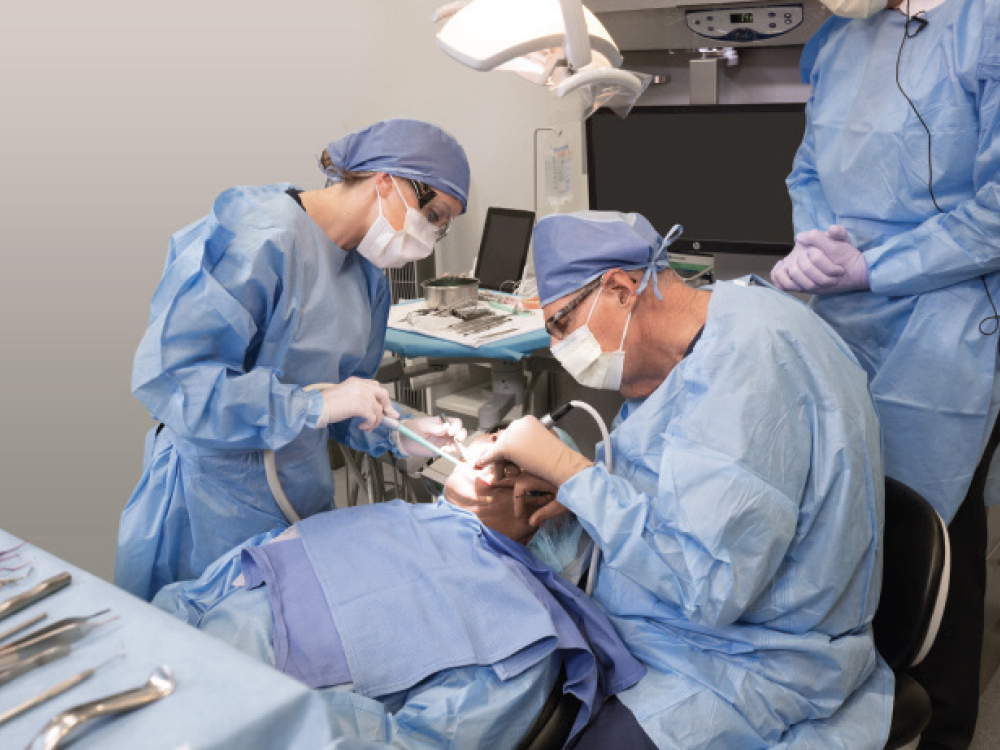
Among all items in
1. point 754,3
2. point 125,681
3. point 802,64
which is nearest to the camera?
point 125,681

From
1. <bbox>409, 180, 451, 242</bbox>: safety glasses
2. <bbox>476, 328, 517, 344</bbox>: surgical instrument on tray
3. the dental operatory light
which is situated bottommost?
<bbox>476, 328, 517, 344</bbox>: surgical instrument on tray

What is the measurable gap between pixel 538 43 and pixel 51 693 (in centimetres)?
111

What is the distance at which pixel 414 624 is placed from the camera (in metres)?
1.29

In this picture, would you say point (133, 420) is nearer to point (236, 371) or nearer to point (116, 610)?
point (236, 371)

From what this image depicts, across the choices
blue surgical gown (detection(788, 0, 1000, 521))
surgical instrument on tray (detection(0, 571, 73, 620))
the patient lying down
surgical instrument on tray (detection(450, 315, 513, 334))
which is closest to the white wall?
surgical instrument on tray (detection(450, 315, 513, 334))

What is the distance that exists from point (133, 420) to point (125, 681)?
222cm

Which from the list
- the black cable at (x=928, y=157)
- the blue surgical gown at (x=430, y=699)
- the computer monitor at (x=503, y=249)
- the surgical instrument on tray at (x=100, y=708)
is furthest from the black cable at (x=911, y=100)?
the surgical instrument on tray at (x=100, y=708)

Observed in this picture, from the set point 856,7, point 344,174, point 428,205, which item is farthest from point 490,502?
point 856,7

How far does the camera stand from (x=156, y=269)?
2924mm

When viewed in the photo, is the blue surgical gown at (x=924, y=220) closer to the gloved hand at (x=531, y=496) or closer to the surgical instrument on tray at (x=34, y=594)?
the gloved hand at (x=531, y=496)

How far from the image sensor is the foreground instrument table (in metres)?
0.78

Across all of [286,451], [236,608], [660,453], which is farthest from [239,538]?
[660,453]

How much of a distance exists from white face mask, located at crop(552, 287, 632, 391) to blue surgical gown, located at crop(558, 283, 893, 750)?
19 cm

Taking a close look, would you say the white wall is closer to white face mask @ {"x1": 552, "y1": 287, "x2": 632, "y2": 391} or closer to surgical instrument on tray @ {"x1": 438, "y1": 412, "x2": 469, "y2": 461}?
surgical instrument on tray @ {"x1": 438, "y1": 412, "x2": 469, "y2": 461}
